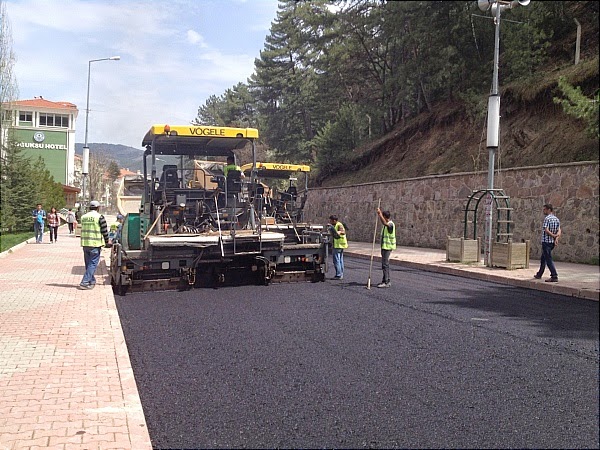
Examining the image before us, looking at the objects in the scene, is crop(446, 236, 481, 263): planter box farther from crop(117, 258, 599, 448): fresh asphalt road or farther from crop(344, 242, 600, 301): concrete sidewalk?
crop(117, 258, 599, 448): fresh asphalt road

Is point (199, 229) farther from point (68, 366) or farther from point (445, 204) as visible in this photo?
point (445, 204)

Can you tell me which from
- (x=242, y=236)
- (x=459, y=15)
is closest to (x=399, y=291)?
(x=242, y=236)

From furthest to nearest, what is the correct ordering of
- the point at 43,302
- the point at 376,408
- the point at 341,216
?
the point at 341,216 < the point at 43,302 < the point at 376,408

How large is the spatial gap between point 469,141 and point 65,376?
67.1 feet

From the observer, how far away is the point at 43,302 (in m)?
9.38

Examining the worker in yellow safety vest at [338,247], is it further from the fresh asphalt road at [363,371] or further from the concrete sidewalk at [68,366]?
the concrete sidewalk at [68,366]

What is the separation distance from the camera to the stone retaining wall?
14.4m

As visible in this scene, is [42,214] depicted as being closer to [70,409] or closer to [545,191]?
[545,191]

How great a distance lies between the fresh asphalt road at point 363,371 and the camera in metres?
3.85

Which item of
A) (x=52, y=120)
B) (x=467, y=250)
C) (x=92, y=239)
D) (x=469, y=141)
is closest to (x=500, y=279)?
(x=467, y=250)

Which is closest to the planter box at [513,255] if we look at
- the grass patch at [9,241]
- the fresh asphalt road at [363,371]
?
the fresh asphalt road at [363,371]

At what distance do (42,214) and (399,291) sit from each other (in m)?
18.0

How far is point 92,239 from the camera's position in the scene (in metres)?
10.7

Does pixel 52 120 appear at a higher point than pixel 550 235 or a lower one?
higher
